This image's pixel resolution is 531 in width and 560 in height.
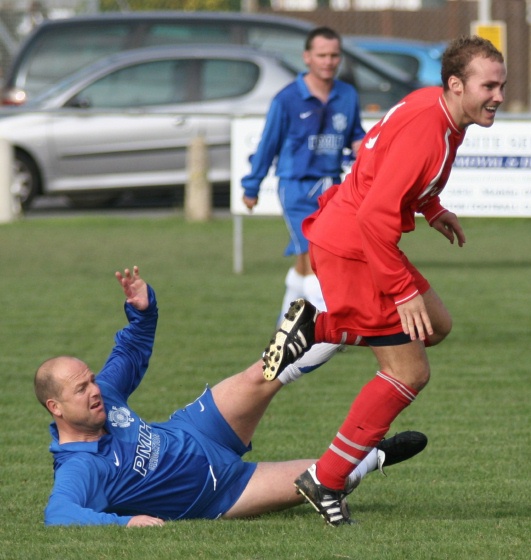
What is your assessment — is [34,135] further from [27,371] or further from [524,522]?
[524,522]

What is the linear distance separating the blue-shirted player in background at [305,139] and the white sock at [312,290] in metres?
0.02

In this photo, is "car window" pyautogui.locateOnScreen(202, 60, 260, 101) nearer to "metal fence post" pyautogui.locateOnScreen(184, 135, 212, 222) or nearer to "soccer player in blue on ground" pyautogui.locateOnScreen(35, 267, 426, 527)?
"metal fence post" pyautogui.locateOnScreen(184, 135, 212, 222)

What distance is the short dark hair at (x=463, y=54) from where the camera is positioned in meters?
4.86

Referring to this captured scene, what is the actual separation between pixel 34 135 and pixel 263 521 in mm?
12421

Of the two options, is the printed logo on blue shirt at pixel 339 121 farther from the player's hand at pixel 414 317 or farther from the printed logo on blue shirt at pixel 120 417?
Answer: the player's hand at pixel 414 317

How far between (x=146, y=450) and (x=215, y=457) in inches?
12.2

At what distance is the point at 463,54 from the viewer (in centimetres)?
488

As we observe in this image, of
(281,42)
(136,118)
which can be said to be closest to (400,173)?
(136,118)

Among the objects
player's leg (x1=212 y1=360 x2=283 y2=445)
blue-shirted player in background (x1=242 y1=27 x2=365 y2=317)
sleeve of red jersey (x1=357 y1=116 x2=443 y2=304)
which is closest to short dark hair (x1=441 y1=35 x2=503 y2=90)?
sleeve of red jersey (x1=357 y1=116 x2=443 y2=304)

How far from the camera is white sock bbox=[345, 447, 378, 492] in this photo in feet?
17.1

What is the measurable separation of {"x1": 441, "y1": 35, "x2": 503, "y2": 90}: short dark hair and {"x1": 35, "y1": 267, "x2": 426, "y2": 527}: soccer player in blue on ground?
1.43m

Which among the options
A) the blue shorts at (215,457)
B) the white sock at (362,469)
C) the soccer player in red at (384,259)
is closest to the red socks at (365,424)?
the soccer player in red at (384,259)

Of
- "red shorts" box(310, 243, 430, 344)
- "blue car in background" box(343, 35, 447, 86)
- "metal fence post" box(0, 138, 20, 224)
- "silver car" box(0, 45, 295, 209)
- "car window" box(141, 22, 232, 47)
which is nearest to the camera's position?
"red shorts" box(310, 243, 430, 344)

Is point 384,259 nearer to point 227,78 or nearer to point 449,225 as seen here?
point 449,225
